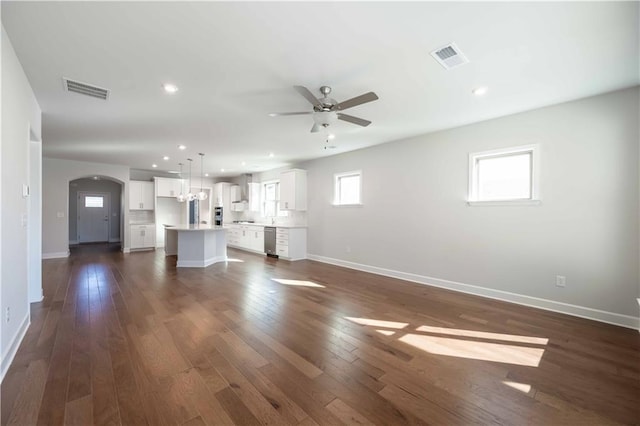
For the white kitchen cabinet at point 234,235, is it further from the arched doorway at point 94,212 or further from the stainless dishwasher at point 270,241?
the arched doorway at point 94,212

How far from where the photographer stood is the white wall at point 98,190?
403 inches

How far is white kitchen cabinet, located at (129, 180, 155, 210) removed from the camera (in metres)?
8.55

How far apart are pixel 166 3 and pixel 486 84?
3.10m

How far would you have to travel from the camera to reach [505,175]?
158 inches

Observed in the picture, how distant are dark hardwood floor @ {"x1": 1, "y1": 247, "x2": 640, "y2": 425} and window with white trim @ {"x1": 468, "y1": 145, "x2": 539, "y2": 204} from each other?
1556 millimetres

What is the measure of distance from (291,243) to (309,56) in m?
5.14

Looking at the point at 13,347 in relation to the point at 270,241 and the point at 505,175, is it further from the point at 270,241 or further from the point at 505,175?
the point at 505,175

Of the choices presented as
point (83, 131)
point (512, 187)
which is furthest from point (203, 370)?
point (83, 131)

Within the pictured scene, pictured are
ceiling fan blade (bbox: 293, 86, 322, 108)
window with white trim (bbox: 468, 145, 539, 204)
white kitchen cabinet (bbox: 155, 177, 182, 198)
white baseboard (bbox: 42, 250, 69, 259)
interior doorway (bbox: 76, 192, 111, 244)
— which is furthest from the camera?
interior doorway (bbox: 76, 192, 111, 244)

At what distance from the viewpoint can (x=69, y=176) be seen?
7.25m

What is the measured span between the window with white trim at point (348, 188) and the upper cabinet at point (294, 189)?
111 cm

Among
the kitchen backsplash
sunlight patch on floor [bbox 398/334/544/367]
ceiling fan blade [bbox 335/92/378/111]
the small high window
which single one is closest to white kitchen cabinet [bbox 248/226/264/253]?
the kitchen backsplash

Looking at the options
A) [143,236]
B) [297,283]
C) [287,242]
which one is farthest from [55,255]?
[297,283]

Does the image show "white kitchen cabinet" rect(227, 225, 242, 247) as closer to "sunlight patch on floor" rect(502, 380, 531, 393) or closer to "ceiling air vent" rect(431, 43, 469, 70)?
"ceiling air vent" rect(431, 43, 469, 70)
